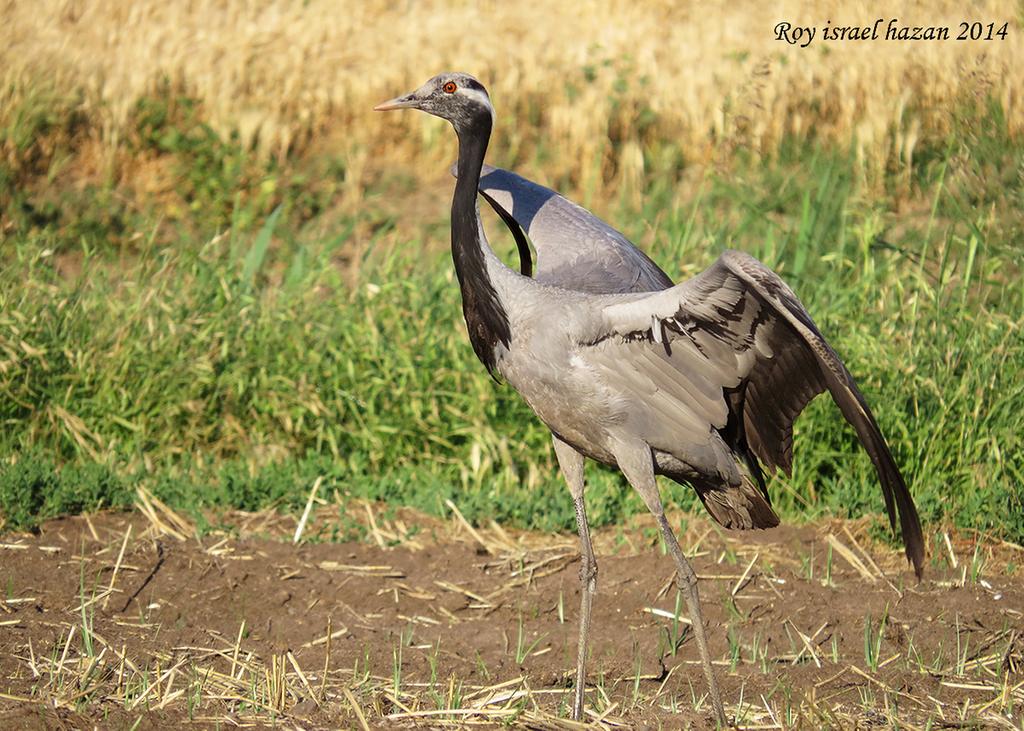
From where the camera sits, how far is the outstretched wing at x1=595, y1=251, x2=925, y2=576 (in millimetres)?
4027

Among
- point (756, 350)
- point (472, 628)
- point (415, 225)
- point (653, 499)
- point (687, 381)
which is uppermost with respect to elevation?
point (756, 350)

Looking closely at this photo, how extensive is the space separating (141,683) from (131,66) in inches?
276

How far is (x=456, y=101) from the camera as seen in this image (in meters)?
5.03

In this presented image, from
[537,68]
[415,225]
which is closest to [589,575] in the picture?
[415,225]

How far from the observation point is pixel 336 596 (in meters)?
5.42

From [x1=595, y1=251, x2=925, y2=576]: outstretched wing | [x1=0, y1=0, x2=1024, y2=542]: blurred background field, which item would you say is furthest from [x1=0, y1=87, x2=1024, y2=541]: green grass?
[x1=595, y1=251, x2=925, y2=576]: outstretched wing

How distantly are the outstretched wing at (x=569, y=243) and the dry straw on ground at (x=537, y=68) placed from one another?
3514 millimetres

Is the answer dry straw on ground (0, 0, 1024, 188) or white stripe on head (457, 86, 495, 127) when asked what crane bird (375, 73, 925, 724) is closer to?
white stripe on head (457, 86, 495, 127)

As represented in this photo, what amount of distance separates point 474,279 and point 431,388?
1982mm

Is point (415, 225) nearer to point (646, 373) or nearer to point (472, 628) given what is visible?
point (472, 628)

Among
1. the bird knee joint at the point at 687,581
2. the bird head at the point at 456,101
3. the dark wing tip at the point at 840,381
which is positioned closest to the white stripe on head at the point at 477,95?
the bird head at the point at 456,101

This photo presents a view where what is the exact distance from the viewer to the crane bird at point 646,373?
4.39 metres

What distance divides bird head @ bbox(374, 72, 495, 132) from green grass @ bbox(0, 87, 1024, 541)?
73.9 inches

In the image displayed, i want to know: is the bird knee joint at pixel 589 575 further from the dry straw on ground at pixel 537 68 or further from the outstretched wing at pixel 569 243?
the dry straw on ground at pixel 537 68
